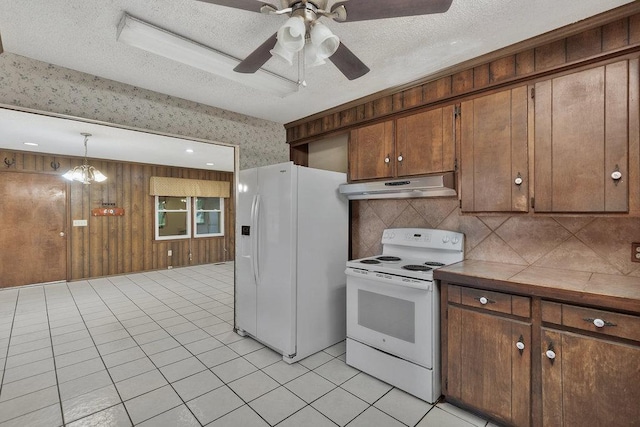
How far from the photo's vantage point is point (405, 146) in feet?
8.52

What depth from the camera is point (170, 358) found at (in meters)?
2.72

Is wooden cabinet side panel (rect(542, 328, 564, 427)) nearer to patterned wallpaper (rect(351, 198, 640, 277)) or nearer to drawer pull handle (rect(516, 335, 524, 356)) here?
drawer pull handle (rect(516, 335, 524, 356))

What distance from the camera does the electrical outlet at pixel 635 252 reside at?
1.81 m

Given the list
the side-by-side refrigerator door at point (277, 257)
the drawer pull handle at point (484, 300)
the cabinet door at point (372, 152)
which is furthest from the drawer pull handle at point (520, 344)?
the side-by-side refrigerator door at point (277, 257)

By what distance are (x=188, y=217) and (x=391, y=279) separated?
6.42 metres

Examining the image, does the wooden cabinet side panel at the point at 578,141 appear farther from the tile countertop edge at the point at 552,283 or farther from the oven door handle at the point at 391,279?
the oven door handle at the point at 391,279

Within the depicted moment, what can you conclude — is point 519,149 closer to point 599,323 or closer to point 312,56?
point 599,323

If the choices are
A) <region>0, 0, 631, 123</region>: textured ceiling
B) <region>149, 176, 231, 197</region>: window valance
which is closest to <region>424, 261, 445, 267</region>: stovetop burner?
<region>0, 0, 631, 123</region>: textured ceiling

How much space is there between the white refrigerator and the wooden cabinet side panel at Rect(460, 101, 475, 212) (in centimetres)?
117

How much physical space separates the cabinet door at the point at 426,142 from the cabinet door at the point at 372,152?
9 cm

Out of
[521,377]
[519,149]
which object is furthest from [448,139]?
[521,377]

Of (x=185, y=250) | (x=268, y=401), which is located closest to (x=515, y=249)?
(x=268, y=401)

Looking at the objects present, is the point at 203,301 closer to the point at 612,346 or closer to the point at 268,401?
the point at 268,401

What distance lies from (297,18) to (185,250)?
7.04 m
